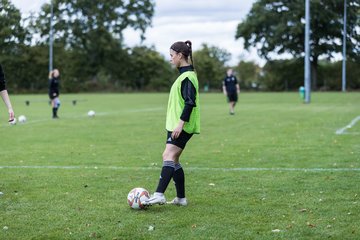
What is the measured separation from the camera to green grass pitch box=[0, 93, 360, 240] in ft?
18.7

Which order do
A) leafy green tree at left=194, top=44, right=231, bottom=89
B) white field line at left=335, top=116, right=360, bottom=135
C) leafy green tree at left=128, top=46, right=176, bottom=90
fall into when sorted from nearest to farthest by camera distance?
white field line at left=335, top=116, right=360, bottom=135 < leafy green tree at left=128, top=46, right=176, bottom=90 < leafy green tree at left=194, top=44, right=231, bottom=89

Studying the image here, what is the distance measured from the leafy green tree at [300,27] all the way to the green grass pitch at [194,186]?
55994 mm

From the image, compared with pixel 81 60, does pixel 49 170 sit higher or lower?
lower

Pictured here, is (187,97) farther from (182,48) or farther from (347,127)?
(347,127)

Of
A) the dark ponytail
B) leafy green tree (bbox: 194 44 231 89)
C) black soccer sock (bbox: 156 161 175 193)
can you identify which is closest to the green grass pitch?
black soccer sock (bbox: 156 161 175 193)

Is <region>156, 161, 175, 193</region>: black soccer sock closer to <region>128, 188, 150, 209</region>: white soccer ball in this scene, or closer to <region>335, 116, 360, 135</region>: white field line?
<region>128, 188, 150, 209</region>: white soccer ball

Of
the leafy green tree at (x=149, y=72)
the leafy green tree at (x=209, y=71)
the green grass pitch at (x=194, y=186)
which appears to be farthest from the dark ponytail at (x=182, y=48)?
the leafy green tree at (x=209, y=71)

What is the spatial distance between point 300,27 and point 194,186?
62873 millimetres

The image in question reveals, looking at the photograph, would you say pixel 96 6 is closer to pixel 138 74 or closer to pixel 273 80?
pixel 138 74

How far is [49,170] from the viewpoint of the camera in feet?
31.3

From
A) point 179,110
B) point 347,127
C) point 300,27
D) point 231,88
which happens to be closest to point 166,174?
point 179,110

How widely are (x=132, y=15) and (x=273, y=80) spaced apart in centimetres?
1990

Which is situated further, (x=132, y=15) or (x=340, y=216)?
(x=132, y=15)

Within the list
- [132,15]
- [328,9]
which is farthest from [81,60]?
[328,9]
